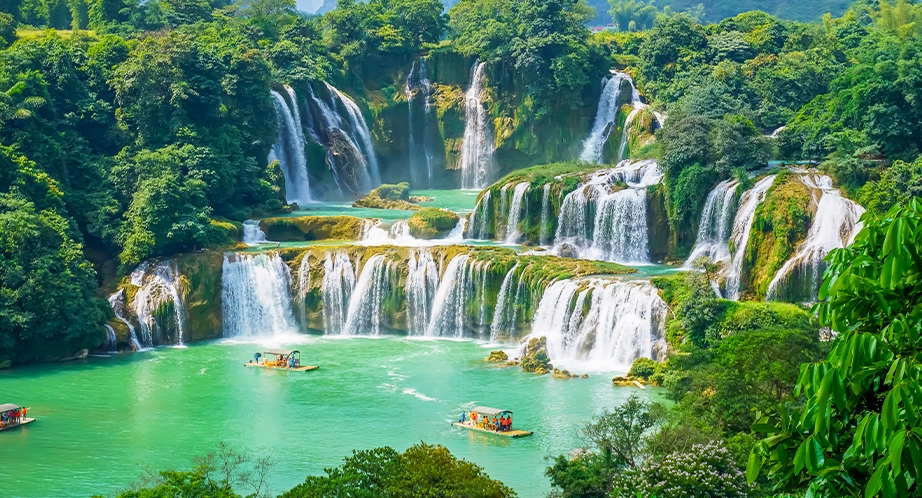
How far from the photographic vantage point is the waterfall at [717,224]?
105 ft

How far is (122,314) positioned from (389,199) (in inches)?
550

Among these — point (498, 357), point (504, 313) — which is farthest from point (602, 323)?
point (504, 313)

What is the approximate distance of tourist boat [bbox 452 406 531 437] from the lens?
22489mm

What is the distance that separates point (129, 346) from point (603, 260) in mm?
13824

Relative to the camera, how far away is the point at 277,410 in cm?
2489

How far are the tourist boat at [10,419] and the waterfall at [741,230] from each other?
17.1 meters

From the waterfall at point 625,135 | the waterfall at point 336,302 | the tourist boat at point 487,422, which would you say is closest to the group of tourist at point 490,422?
the tourist boat at point 487,422

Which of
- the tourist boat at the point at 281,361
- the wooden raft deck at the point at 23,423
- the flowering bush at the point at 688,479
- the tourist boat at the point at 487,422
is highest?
the flowering bush at the point at 688,479

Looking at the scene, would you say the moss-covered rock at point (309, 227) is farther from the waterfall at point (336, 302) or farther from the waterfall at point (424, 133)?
the waterfall at point (424, 133)

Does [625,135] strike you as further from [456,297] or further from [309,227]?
[456,297]

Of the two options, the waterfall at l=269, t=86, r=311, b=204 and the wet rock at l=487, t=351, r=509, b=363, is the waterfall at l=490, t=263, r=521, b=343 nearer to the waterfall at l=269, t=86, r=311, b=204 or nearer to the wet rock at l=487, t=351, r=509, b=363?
the wet rock at l=487, t=351, r=509, b=363

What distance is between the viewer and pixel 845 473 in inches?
203

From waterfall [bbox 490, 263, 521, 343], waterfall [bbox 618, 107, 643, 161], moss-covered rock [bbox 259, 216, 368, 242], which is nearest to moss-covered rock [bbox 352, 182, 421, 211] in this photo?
moss-covered rock [bbox 259, 216, 368, 242]

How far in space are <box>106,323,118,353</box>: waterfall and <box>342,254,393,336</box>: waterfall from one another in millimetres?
6373
